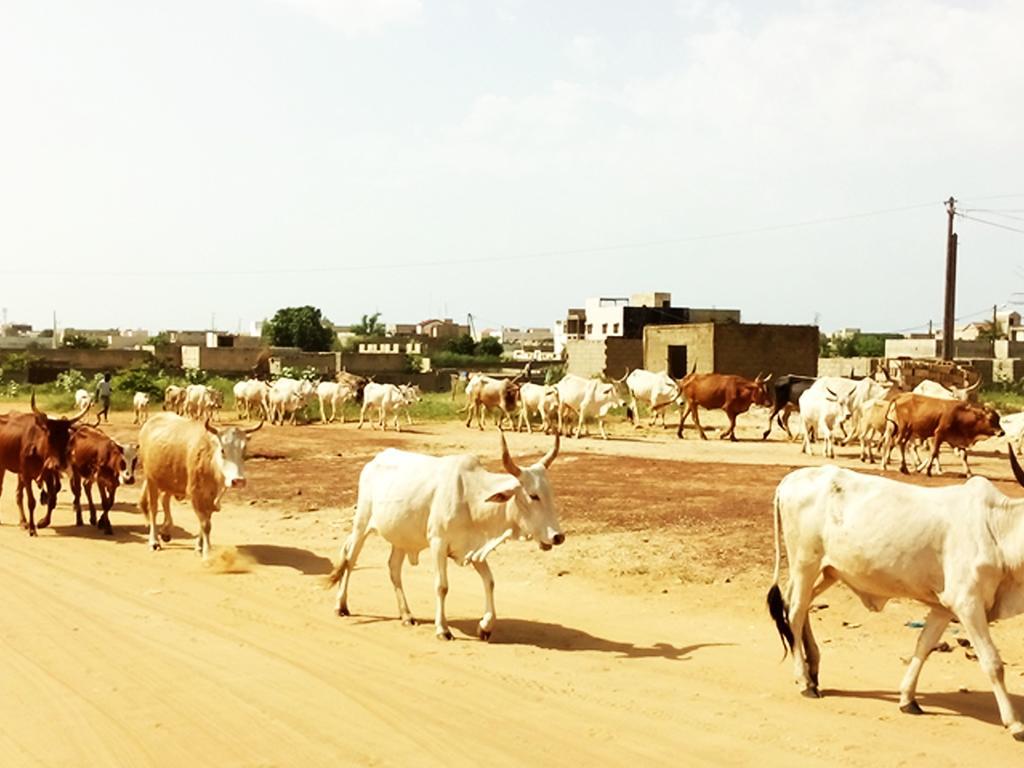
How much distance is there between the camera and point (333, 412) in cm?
3875

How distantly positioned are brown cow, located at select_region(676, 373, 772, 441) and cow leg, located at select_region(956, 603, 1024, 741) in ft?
72.9

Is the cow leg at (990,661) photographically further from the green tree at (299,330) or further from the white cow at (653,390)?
the green tree at (299,330)

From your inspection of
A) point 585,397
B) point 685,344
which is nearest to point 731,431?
point 585,397

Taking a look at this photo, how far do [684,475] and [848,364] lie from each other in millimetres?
25684

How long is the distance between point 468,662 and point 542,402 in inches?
881

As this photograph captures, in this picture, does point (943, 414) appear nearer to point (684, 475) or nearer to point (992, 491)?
point (684, 475)

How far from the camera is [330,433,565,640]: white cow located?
31.5 feet

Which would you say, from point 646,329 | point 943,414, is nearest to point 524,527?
point 943,414

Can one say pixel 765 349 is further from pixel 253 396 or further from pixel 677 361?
pixel 253 396

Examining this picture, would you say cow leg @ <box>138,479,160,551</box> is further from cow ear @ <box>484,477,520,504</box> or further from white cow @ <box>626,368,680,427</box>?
white cow @ <box>626,368,680,427</box>

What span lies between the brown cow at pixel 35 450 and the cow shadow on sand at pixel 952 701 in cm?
1221

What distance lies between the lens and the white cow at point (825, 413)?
80.0ft

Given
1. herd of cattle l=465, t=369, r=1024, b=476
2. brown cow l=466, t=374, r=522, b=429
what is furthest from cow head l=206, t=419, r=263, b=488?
brown cow l=466, t=374, r=522, b=429

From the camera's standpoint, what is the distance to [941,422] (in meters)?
20.8
